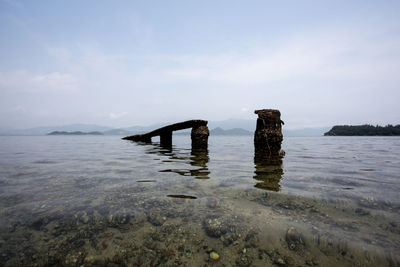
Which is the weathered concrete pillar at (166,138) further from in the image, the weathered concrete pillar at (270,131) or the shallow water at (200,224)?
the shallow water at (200,224)

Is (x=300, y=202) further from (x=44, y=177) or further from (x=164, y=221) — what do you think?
(x=44, y=177)

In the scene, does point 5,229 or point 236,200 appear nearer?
point 5,229

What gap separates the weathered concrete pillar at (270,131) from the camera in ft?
27.9

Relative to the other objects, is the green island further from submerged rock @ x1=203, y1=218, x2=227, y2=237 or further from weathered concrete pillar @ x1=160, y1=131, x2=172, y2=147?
submerged rock @ x1=203, y1=218, x2=227, y2=237

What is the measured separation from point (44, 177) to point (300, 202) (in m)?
5.45

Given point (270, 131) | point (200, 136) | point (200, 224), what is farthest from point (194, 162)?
point (200, 224)

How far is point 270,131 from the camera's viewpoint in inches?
336

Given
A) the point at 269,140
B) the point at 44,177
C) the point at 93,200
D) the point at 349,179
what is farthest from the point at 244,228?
the point at 269,140

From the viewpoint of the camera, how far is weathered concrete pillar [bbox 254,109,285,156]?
8.50 meters

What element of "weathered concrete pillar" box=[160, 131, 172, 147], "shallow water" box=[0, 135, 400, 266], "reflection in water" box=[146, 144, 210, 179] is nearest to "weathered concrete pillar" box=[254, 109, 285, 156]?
"reflection in water" box=[146, 144, 210, 179]

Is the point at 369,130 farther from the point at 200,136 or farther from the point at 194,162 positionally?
the point at 194,162

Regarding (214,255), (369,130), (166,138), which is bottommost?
(214,255)

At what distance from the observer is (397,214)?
246 centimetres

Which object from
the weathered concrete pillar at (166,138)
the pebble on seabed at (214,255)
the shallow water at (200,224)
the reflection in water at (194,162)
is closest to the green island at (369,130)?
the weathered concrete pillar at (166,138)
